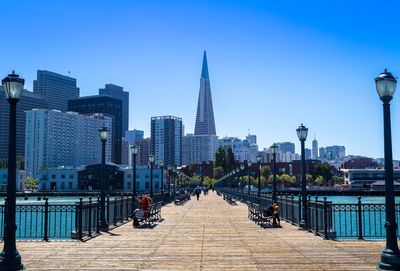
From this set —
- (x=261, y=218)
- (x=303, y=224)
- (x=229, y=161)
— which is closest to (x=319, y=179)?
(x=229, y=161)

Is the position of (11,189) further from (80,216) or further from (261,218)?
(261,218)

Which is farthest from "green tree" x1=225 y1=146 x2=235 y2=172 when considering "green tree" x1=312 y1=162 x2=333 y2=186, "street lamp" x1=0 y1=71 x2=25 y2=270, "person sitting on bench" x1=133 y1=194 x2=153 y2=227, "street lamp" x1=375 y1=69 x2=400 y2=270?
"street lamp" x1=0 y1=71 x2=25 y2=270

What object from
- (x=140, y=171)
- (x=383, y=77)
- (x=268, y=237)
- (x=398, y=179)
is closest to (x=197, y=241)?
(x=268, y=237)

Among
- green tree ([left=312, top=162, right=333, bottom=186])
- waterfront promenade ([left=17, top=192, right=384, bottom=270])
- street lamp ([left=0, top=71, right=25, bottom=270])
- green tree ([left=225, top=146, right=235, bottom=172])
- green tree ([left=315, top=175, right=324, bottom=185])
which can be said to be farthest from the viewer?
green tree ([left=312, top=162, right=333, bottom=186])

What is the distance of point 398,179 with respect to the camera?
172250 millimetres

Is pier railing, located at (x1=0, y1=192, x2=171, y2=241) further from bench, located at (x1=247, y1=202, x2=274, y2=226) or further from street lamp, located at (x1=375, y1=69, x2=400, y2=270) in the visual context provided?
street lamp, located at (x1=375, y1=69, x2=400, y2=270)

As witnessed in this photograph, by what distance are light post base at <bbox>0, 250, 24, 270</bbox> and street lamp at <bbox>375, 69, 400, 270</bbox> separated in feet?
27.8

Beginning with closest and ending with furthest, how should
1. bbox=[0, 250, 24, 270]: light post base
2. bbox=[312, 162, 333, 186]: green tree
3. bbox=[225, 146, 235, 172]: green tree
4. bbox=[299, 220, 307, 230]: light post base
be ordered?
bbox=[0, 250, 24, 270]: light post base
bbox=[299, 220, 307, 230]: light post base
bbox=[225, 146, 235, 172]: green tree
bbox=[312, 162, 333, 186]: green tree

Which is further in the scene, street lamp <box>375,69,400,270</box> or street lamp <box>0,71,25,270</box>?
street lamp <box>0,71,25,270</box>

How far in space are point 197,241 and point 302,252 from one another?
4127mm

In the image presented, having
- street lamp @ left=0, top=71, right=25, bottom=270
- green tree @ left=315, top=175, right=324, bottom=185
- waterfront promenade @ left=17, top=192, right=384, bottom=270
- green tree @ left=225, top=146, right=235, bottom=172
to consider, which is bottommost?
green tree @ left=315, top=175, right=324, bottom=185

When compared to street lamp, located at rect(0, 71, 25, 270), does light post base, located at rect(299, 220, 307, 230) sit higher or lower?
lower

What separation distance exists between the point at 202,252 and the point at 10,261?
531 cm

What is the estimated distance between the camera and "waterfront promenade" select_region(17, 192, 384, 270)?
11.8 meters
